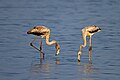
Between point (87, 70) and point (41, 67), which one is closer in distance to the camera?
point (87, 70)

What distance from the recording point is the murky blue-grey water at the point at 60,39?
59.4ft

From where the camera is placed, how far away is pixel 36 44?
76.6 feet

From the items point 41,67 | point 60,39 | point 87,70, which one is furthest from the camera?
point 60,39

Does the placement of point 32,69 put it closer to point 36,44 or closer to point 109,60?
point 109,60

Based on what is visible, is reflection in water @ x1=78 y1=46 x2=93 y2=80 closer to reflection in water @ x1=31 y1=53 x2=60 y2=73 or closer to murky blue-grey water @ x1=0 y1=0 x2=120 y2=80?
murky blue-grey water @ x1=0 y1=0 x2=120 y2=80

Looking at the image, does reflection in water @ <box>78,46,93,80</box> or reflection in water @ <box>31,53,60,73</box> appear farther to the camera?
reflection in water @ <box>31,53,60,73</box>

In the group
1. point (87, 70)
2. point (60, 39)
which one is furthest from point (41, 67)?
point (60, 39)

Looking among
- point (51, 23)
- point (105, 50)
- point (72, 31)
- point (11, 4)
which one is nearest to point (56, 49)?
point (105, 50)

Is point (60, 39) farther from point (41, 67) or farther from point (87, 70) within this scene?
point (87, 70)

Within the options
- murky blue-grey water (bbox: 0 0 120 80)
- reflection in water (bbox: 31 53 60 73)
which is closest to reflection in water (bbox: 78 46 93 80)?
murky blue-grey water (bbox: 0 0 120 80)

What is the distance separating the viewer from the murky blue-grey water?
713 inches

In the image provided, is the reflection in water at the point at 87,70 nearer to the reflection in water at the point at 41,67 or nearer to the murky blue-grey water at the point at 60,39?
the murky blue-grey water at the point at 60,39

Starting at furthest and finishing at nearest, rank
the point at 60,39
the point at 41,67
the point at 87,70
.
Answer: the point at 60,39
the point at 41,67
the point at 87,70

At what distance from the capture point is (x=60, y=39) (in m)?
24.3
